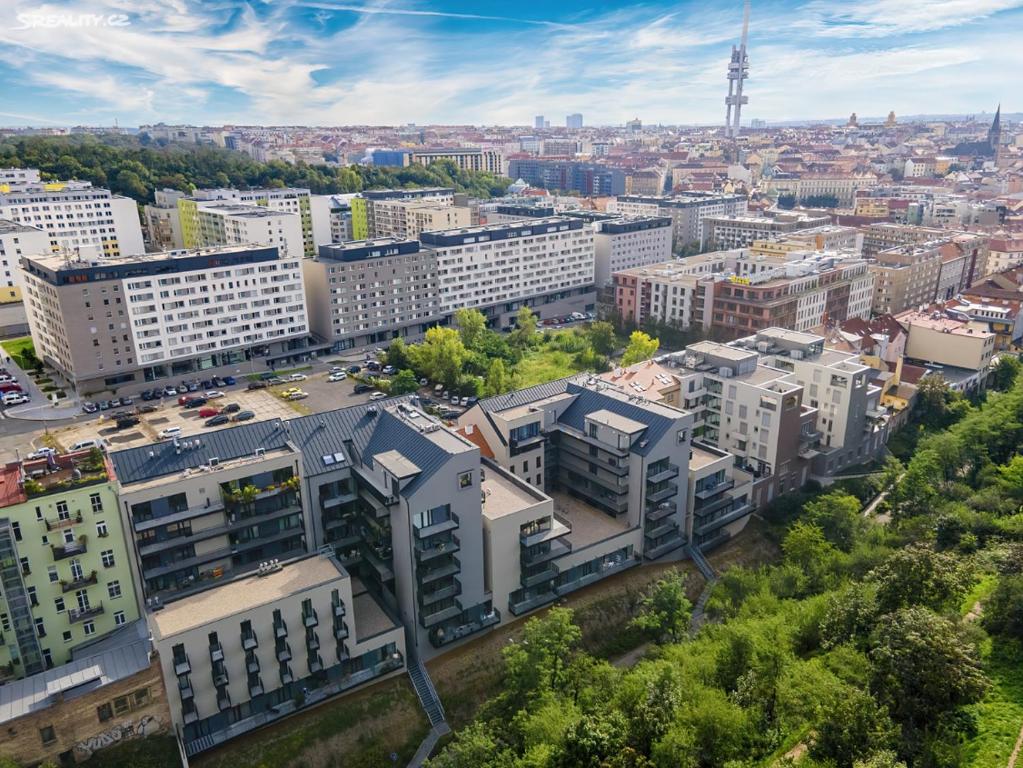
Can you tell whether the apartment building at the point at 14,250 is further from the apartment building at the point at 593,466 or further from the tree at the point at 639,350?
the apartment building at the point at 593,466

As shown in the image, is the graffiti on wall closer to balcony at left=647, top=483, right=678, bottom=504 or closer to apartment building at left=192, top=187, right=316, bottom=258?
balcony at left=647, top=483, right=678, bottom=504

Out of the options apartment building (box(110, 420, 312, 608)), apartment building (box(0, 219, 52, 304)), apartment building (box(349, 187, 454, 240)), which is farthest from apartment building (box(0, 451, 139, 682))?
apartment building (box(349, 187, 454, 240))

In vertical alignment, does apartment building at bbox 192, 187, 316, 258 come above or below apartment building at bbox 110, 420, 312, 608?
above

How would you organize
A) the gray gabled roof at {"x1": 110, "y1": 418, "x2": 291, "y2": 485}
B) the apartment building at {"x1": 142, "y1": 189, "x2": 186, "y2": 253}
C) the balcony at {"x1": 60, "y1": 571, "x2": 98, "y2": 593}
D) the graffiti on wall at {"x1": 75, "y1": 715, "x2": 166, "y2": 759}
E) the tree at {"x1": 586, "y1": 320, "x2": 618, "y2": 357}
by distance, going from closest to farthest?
1. the graffiti on wall at {"x1": 75, "y1": 715, "x2": 166, "y2": 759}
2. the balcony at {"x1": 60, "y1": 571, "x2": 98, "y2": 593}
3. the gray gabled roof at {"x1": 110, "y1": 418, "x2": 291, "y2": 485}
4. the tree at {"x1": 586, "y1": 320, "x2": 618, "y2": 357}
5. the apartment building at {"x1": 142, "y1": 189, "x2": 186, "y2": 253}

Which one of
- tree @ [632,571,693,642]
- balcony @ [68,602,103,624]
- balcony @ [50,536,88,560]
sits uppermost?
balcony @ [50,536,88,560]

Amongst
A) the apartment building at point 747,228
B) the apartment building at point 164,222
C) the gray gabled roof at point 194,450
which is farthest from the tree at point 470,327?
the apartment building at point 164,222

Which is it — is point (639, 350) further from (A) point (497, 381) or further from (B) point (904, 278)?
(B) point (904, 278)

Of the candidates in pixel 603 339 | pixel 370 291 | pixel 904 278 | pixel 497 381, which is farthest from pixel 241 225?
pixel 904 278
